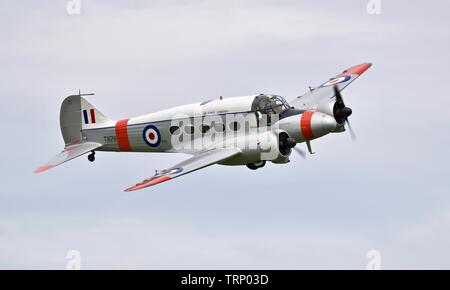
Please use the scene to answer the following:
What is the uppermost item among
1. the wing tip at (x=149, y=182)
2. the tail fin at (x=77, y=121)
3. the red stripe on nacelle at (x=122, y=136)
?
the tail fin at (x=77, y=121)

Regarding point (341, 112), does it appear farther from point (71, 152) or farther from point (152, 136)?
point (71, 152)

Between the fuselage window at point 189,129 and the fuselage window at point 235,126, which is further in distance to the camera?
the fuselage window at point 189,129

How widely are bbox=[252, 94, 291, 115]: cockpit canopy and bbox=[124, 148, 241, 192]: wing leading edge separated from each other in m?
1.65

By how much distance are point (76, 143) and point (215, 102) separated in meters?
5.30

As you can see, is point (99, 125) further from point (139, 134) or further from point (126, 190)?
point (126, 190)

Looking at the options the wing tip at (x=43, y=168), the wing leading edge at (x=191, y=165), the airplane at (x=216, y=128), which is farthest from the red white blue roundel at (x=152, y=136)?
the wing tip at (x=43, y=168)

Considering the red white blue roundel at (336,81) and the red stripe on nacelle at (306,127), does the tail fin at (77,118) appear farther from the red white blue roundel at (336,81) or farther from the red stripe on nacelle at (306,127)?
the red white blue roundel at (336,81)

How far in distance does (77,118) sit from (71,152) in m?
1.42

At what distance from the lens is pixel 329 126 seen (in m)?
28.1

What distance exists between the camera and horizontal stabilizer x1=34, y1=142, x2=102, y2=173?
30125 mm

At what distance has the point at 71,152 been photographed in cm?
3106

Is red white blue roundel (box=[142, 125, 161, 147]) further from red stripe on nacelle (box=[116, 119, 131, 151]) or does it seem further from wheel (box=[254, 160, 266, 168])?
wheel (box=[254, 160, 266, 168])

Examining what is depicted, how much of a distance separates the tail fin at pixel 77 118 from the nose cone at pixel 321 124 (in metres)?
7.20

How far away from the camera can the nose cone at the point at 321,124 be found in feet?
91.9
